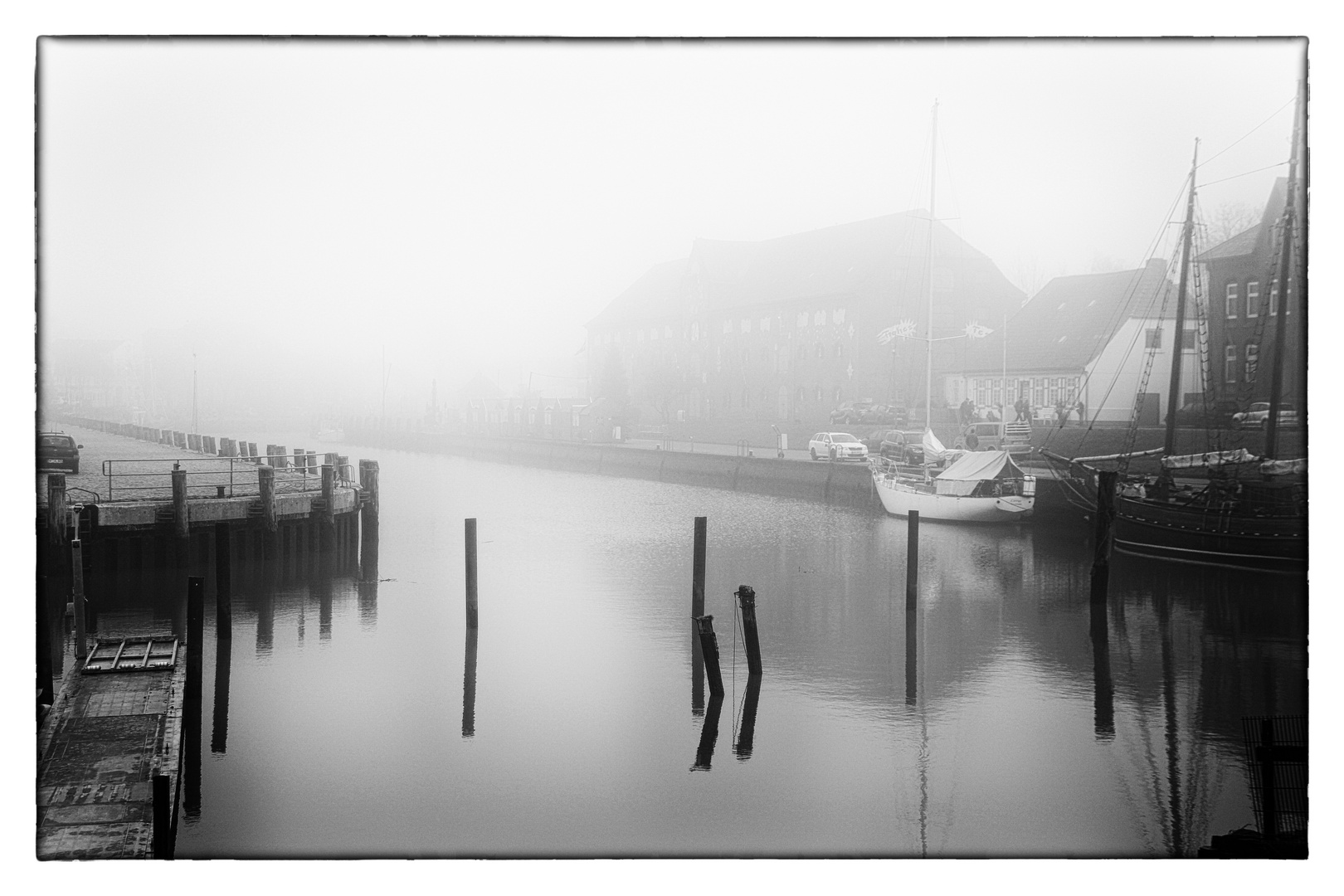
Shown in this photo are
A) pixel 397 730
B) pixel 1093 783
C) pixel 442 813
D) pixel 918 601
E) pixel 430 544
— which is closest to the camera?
pixel 442 813

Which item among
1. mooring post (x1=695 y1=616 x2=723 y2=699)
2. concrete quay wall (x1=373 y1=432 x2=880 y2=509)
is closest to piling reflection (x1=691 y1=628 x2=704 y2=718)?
mooring post (x1=695 y1=616 x2=723 y2=699)

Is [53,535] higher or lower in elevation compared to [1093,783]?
higher

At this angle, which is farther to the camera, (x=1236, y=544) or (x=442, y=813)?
(x=1236, y=544)

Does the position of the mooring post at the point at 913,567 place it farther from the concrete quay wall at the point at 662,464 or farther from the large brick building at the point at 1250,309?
the concrete quay wall at the point at 662,464

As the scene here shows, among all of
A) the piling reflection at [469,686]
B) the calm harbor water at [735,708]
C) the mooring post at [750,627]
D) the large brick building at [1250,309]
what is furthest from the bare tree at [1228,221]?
the piling reflection at [469,686]

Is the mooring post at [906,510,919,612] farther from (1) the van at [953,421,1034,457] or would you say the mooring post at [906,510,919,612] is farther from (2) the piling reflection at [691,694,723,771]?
(2) the piling reflection at [691,694,723,771]

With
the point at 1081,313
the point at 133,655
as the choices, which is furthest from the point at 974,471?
the point at 133,655

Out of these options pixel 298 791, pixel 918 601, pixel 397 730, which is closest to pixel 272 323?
pixel 397 730

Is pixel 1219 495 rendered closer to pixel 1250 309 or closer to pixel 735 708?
pixel 1250 309

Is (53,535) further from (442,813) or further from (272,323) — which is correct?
(442,813)
